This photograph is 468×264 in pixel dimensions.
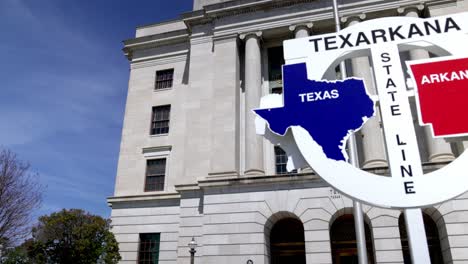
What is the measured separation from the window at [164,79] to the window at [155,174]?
20.6 ft

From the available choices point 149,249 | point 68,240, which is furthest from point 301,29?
point 68,240

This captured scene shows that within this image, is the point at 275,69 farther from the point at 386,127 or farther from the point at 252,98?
the point at 386,127

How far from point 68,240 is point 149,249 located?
5480mm

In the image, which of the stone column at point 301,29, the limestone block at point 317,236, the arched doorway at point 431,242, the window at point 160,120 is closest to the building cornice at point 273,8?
the stone column at point 301,29

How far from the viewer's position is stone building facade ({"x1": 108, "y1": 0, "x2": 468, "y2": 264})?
20906 millimetres

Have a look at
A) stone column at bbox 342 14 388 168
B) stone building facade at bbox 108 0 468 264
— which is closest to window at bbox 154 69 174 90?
stone building facade at bbox 108 0 468 264

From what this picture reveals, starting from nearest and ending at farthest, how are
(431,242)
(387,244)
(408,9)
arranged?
(387,244), (431,242), (408,9)

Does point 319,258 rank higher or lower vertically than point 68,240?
lower

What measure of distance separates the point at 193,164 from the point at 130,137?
7.17 m

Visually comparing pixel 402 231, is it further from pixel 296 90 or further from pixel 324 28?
pixel 296 90

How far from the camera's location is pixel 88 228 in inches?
886

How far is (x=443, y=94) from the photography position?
7.51m

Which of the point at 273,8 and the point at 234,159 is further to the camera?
the point at 273,8

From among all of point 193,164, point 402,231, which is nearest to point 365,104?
point 402,231
